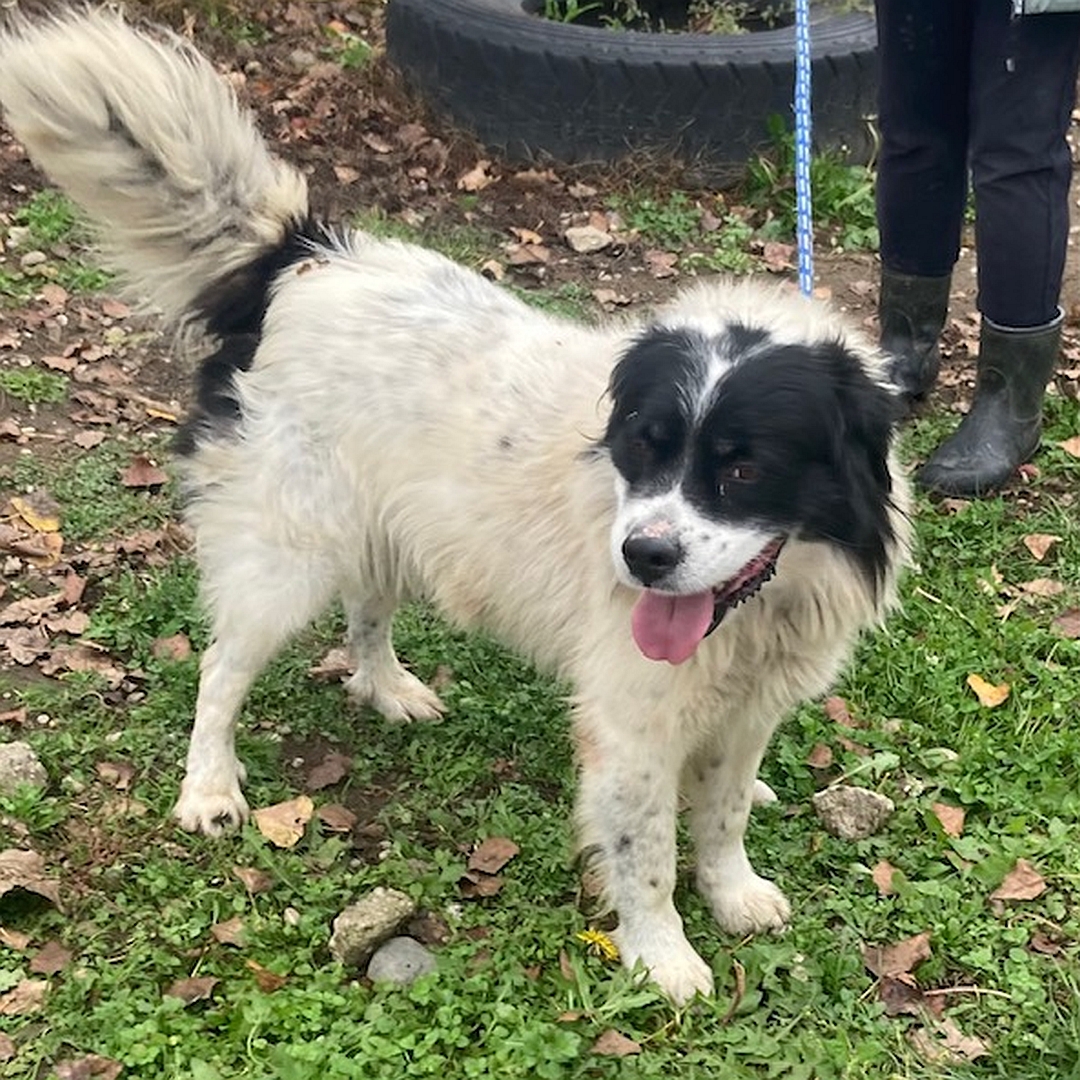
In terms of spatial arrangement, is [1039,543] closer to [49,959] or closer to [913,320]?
[913,320]

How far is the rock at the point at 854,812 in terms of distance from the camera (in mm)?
3398

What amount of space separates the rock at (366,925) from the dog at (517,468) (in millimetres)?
462

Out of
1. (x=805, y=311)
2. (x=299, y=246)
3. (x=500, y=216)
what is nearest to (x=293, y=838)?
(x=299, y=246)

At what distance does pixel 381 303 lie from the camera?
127 inches

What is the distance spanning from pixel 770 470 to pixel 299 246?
1.46 meters

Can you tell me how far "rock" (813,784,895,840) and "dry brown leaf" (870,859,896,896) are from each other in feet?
0.32

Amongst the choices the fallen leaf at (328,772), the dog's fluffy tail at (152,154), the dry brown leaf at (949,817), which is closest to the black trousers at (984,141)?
the dry brown leaf at (949,817)

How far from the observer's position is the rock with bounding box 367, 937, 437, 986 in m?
3.00

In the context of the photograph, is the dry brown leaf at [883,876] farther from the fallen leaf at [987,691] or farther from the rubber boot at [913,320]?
the rubber boot at [913,320]

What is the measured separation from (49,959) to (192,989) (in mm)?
325

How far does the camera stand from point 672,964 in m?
3.02

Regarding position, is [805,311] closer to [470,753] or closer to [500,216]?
[470,753]

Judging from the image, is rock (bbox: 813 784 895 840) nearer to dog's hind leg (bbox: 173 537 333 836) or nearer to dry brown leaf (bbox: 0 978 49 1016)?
dog's hind leg (bbox: 173 537 333 836)

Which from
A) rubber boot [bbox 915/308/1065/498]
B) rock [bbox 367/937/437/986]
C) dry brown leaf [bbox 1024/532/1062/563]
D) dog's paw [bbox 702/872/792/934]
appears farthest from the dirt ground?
dog's paw [bbox 702/872/792/934]
